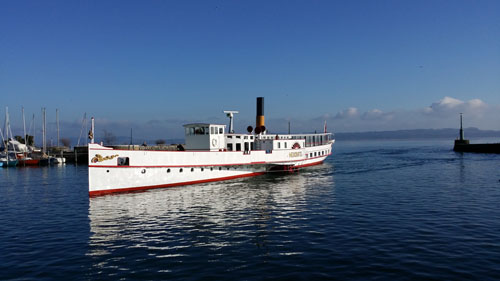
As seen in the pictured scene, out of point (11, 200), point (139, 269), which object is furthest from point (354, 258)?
point (11, 200)

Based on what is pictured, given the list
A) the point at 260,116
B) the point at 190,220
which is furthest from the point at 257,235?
the point at 260,116

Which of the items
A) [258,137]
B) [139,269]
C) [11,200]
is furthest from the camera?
[258,137]

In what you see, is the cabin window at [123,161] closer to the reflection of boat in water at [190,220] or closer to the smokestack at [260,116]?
the reflection of boat in water at [190,220]

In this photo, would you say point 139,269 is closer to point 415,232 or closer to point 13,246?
point 13,246

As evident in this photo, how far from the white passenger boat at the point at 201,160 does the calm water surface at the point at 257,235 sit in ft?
7.16

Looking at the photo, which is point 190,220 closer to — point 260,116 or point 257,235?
point 257,235

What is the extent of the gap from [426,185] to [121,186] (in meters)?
30.8

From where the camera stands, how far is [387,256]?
12969 mm

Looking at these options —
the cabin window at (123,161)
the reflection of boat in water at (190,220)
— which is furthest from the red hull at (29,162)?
the reflection of boat in water at (190,220)

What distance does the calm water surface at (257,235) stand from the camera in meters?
12.0

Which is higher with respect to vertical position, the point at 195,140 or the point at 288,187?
the point at 195,140

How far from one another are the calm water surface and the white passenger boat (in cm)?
218

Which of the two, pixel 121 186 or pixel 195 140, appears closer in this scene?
pixel 121 186

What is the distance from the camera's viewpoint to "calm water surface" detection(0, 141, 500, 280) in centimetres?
1198
